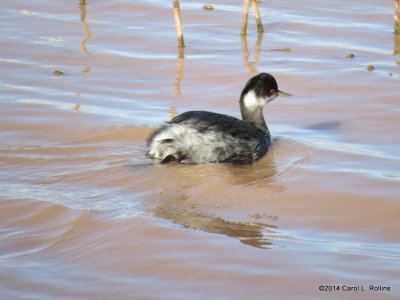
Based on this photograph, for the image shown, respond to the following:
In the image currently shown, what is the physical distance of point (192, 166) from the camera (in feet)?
25.6

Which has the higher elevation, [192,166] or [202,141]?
[202,141]

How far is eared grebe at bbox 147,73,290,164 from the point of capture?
7738 millimetres

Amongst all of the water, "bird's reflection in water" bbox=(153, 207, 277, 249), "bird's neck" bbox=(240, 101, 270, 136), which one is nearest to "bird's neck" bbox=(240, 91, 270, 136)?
"bird's neck" bbox=(240, 101, 270, 136)

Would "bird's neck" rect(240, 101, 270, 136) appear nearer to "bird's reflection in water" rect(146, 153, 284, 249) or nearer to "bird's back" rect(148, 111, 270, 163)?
"bird's reflection in water" rect(146, 153, 284, 249)

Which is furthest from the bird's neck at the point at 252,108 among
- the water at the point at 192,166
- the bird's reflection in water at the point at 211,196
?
the bird's reflection in water at the point at 211,196

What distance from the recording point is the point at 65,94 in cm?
1003

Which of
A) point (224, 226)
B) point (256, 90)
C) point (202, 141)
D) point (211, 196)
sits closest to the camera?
point (224, 226)

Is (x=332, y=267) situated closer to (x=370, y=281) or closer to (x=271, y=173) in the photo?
(x=370, y=281)

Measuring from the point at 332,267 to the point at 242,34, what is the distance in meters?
7.76

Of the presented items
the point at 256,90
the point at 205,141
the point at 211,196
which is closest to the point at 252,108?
the point at 256,90

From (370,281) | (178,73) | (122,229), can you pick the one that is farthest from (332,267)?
(178,73)

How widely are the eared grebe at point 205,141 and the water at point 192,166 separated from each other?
5.1 inches

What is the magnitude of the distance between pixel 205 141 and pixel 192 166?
0.29 metres

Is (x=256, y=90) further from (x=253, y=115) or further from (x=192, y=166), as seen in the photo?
(x=192, y=166)
